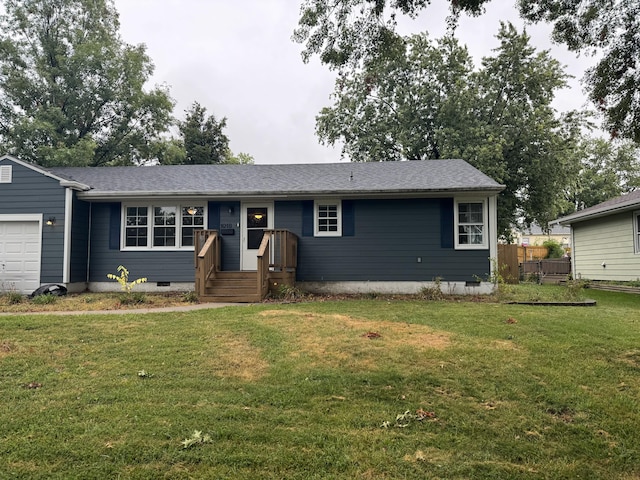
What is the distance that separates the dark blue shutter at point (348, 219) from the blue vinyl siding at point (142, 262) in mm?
4417

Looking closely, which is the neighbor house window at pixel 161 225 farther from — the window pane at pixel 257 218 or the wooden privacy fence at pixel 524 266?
the wooden privacy fence at pixel 524 266

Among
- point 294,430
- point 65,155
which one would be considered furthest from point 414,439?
point 65,155

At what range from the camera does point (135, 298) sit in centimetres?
894

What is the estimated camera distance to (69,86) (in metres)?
19.4

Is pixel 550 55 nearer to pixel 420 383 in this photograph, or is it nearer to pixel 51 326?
pixel 420 383

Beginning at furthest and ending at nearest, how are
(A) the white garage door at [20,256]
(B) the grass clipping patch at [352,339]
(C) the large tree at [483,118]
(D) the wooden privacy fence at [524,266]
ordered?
(C) the large tree at [483,118], (D) the wooden privacy fence at [524,266], (A) the white garage door at [20,256], (B) the grass clipping patch at [352,339]

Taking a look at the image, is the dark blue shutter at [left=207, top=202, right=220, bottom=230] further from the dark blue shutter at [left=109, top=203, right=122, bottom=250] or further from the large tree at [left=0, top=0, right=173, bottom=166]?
the large tree at [left=0, top=0, right=173, bottom=166]

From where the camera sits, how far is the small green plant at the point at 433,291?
32.1ft

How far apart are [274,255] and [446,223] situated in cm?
474

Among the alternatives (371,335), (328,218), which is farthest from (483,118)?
(371,335)

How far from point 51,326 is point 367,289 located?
7.22 metres

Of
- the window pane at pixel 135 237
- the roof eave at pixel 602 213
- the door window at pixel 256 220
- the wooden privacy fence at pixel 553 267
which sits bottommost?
the wooden privacy fence at pixel 553 267

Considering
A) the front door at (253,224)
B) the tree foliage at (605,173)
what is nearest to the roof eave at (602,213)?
the front door at (253,224)

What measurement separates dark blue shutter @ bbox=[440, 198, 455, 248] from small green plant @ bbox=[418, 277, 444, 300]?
1.02 meters
